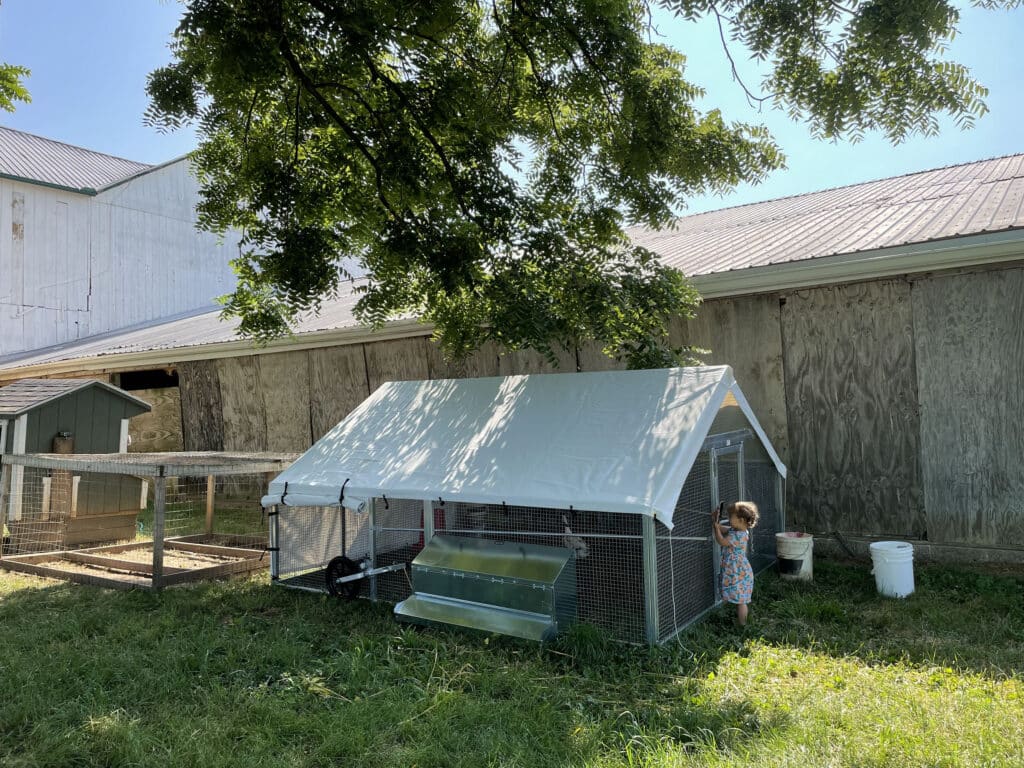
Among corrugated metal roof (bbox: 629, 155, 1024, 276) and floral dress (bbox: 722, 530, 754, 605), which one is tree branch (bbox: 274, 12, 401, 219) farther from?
floral dress (bbox: 722, 530, 754, 605)

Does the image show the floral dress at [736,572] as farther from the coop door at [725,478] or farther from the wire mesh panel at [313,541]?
the wire mesh panel at [313,541]

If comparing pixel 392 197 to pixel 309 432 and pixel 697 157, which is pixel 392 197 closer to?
pixel 697 157

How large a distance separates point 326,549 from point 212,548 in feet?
7.64

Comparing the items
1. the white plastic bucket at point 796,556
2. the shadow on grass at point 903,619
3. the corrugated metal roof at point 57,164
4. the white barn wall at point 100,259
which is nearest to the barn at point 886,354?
the shadow on grass at point 903,619

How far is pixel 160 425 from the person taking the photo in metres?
13.7

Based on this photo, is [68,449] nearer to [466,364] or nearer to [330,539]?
[330,539]

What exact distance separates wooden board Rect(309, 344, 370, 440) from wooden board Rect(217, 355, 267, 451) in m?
1.30

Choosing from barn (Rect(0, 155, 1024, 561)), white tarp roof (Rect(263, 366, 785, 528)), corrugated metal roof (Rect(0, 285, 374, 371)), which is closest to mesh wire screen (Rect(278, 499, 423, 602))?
white tarp roof (Rect(263, 366, 785, 528))

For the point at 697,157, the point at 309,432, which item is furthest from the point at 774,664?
the point at 309,432

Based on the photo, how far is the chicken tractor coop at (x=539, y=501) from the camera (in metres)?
4.67

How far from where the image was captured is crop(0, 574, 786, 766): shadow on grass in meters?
3.30

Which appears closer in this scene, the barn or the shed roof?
the barn

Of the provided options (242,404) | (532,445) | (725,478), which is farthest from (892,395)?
(242,404)

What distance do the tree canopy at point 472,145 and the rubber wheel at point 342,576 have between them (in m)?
2.36
